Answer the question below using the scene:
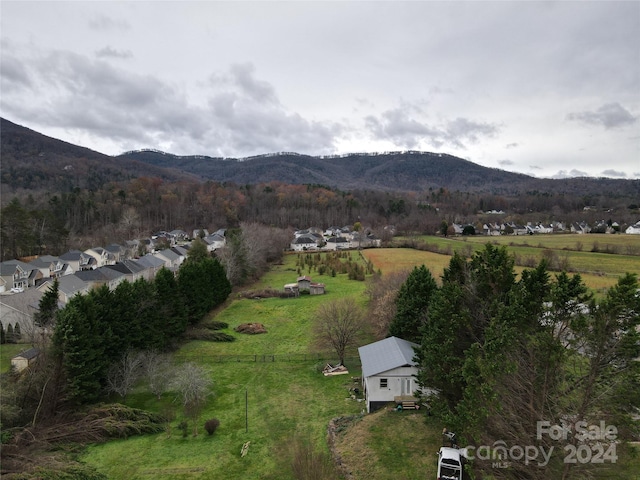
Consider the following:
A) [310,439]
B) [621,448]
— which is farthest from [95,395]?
[621,448]

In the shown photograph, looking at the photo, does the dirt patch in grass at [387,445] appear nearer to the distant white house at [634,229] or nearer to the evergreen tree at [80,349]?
the evergreen tree at [80,349]

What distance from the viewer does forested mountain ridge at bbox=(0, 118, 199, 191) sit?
13550cm

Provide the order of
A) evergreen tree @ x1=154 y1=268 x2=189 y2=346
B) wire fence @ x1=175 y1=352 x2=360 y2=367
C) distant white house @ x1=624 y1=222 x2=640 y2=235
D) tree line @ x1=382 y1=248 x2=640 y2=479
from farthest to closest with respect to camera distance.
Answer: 1. distant white house @ x1=624 y1=222 x2=640 y2=235
2. evergreen tree @ x1=154 y1=268 x2=189 y2=346
3. wire fence @ x1=175 y1=352 x2=360 y2=367
4. tree line @ x1=382 y1=248 x2=640 y2=479

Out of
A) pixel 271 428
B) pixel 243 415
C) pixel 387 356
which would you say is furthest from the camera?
pixel 387 356

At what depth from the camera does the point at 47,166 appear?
160m

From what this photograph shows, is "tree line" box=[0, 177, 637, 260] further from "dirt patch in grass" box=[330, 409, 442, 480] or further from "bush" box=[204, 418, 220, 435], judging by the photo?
"dirt patch in grass" box=[330, 409, 442, 480]

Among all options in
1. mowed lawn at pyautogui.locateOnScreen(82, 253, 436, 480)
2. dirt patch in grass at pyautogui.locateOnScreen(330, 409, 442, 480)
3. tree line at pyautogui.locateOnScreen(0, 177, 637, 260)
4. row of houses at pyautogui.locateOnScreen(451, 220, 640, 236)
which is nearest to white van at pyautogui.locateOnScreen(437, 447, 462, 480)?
dirt patch in grass at pyautogui.locateOnScreen(330, 409, 442, 480)

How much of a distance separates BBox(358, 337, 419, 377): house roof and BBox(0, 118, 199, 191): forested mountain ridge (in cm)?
13713

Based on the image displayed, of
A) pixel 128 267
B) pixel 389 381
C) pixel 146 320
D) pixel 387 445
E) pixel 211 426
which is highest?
pixel 128 267

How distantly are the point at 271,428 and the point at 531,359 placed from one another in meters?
13.3

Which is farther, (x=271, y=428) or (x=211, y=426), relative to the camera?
(x=271, y=428)

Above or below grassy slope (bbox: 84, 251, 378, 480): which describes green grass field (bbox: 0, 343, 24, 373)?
above

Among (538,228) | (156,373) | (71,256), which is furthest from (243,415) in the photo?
(538,228)

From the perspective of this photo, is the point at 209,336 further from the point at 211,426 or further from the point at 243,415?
the point at 211,426
